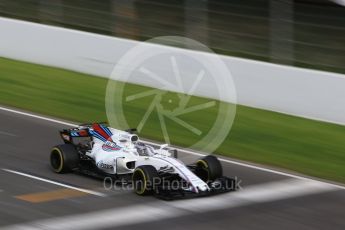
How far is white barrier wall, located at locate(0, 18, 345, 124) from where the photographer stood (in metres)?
18.8

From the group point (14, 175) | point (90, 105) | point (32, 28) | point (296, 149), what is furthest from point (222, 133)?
point (32, 28)

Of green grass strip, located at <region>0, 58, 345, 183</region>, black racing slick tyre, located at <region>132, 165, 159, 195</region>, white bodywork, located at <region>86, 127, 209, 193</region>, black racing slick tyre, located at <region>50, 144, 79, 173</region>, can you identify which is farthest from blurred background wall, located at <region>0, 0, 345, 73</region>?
black racing slick tyre, located at <region>132, 165, 159, 195</region>

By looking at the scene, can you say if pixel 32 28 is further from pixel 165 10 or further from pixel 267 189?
pixel 267 189

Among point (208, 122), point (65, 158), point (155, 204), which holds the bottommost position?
point (155, 204)

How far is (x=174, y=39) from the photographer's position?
21.6 m

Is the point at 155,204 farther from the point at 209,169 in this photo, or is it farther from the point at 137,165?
the point at 209,169

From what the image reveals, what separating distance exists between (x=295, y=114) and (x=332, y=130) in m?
1.35

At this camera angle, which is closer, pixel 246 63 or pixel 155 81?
pixel 246 63

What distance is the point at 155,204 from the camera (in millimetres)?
12844

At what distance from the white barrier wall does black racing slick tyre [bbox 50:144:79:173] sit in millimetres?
6625

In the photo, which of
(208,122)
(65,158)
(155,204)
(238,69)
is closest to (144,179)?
(155,204)

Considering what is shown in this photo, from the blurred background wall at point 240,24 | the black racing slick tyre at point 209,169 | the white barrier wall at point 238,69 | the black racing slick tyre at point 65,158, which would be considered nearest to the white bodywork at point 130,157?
the black racing slick tyre at point 65,158

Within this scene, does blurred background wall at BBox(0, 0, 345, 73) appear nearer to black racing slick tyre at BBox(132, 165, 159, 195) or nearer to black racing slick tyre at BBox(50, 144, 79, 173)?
black racing slick tyre at BBox(50, 144, 79, 173)

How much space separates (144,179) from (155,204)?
40 cm
